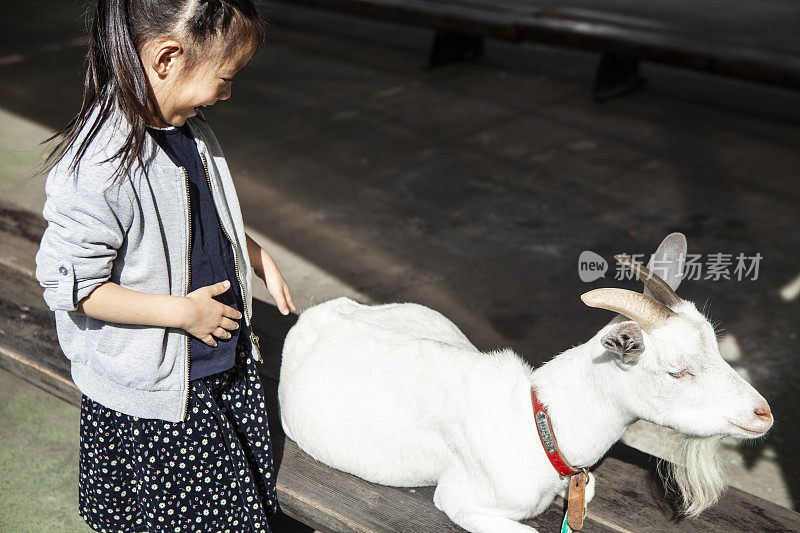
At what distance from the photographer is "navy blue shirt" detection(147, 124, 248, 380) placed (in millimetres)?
1797

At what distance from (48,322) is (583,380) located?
201 centimetres

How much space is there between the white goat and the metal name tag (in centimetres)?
2

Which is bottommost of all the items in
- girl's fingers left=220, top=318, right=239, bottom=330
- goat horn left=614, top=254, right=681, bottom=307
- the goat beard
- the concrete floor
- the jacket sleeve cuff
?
the concrete floor

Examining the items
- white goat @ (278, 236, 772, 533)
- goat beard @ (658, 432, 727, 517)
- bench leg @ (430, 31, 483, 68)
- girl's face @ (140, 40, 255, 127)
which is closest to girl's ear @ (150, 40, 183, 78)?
girl's face @ (140, 40, 255, 127)

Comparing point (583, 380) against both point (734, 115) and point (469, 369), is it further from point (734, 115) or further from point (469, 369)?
point (734, 115)

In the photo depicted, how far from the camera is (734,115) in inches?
237

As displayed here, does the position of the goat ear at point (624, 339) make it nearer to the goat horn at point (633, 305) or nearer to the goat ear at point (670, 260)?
the goat horn at point (633, 305)

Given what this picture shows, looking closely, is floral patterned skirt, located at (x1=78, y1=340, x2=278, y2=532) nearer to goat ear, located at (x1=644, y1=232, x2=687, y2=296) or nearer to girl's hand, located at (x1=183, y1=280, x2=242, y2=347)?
girl's hand, located at (x1=183, y1=280, x2=242, y2=347)

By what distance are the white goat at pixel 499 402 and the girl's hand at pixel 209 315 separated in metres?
0.39

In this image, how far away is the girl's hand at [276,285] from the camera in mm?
2115

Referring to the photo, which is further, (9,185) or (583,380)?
(9,185)

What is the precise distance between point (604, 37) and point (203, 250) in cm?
473

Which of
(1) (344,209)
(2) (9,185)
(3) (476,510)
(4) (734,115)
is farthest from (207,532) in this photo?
(4) (734,115)

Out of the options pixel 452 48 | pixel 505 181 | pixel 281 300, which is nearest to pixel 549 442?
pixel 281 300
